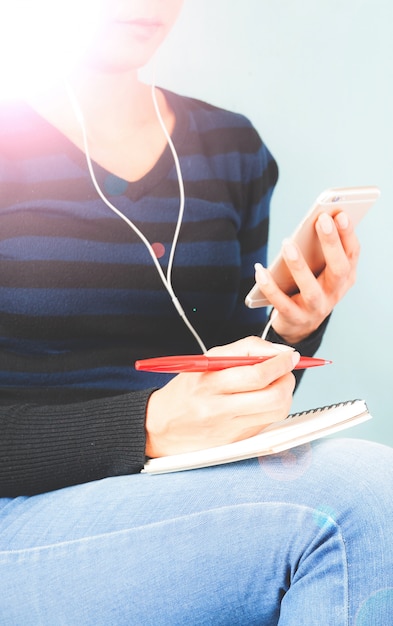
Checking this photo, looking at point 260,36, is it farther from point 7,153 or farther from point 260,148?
point 7,153

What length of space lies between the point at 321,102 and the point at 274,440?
69 cm

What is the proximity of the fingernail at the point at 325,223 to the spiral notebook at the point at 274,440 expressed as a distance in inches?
6.5

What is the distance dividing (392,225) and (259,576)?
0.73 m

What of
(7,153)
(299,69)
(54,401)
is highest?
(299,69)

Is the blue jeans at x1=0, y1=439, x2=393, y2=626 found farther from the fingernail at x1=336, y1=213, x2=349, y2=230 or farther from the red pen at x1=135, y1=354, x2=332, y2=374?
the fingernail at x1=336, y1=213, x2=349, y2=230

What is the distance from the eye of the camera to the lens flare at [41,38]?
0.79 metres

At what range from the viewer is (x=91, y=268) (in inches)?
29.2

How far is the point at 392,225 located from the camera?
1.11 meters

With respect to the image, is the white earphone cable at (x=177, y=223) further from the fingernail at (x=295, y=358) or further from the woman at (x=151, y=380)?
the fingernail at (x=295, y=358)

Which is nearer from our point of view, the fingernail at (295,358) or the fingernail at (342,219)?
the fingernail at (295,358)

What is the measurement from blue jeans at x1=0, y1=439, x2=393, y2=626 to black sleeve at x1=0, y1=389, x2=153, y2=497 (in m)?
0.05

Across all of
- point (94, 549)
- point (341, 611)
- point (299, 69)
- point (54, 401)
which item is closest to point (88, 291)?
point (54, 401)

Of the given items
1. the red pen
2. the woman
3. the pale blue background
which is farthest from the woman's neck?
the red pen

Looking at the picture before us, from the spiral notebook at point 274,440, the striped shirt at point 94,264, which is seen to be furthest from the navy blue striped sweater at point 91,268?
the spiral notebook at point 274,440
